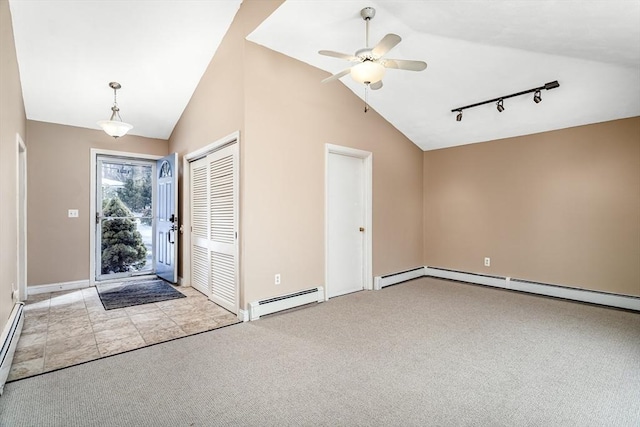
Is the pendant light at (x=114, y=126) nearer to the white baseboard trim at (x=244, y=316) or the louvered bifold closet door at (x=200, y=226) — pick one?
the louvered bifold closet door at (x=200, y=226)

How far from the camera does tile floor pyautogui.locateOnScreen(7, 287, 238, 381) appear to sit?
2588 mm

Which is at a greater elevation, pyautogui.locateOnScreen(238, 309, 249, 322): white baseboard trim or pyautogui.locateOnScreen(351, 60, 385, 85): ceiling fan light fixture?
pyautogui.locateOnScreen(351, 60, 385, 85): ceiling fan light fixture

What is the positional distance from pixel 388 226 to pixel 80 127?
17.0 feet

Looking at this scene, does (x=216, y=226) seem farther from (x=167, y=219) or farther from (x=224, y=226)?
(x=167, y=219)

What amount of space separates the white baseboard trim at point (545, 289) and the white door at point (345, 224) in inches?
73.6

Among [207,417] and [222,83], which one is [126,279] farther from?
[207,417]

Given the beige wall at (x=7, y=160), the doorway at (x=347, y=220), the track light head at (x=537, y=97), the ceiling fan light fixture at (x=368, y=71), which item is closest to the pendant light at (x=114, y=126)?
the beige wall at (x=7, y=160)

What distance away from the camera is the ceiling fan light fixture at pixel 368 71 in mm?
2652

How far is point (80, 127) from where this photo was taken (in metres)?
4.82

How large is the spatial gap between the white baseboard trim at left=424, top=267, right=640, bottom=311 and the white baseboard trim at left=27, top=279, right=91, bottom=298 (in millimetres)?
5869

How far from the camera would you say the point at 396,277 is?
516 cm

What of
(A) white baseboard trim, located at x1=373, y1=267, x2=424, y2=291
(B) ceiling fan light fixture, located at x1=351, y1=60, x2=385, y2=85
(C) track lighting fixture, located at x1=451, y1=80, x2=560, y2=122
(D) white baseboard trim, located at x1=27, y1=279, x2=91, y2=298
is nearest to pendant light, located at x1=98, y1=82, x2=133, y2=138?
(D) white baseboard trim, located at x1=27, y1=279, x2=91, y2=298

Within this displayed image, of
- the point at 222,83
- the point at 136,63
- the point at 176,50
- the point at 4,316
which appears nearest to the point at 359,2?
the point at 222,83

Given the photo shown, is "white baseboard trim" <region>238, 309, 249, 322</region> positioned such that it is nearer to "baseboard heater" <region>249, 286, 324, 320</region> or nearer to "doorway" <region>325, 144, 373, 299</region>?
"baseboard heater" <region>249, 286, 324, 320</region>
